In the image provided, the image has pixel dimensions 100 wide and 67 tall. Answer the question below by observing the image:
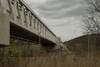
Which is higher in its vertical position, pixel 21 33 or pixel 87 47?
pixel 21 33

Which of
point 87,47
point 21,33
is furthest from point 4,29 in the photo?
point 87,47

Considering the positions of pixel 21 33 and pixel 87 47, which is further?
pixel 21 33

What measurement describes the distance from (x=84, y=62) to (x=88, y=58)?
42 centimetres

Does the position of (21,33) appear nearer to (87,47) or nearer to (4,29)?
(87,47)

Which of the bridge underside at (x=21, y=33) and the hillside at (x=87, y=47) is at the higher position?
the bridge underside at (x=21, y=33)

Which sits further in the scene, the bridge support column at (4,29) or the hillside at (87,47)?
the hillside at (87,47)

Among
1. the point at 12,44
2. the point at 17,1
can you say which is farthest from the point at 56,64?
the point at 12,44

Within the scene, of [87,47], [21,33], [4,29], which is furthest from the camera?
[21,33]

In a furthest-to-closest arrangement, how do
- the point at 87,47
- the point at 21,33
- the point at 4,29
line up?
the point at 21,33 < the point at 87,47 < the point at 4,29

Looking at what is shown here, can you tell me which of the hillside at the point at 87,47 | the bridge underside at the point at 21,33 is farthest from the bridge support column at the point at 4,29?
the hillside at the point at 87,47

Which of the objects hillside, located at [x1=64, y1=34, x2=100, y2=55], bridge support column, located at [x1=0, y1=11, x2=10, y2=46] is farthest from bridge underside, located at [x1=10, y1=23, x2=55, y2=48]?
hillside, located at [x1=64, y1=34, x2=100, y2=55]

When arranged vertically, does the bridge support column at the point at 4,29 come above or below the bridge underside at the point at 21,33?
below

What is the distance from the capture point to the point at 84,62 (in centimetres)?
1407

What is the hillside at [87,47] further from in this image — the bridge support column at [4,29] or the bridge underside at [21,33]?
the bridge support column at [4,29]
